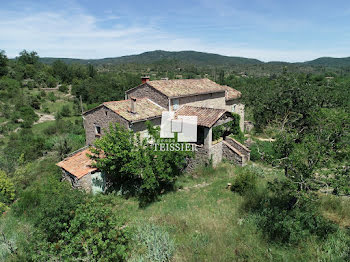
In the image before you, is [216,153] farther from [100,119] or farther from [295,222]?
[100,119]

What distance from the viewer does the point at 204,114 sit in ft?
54.4

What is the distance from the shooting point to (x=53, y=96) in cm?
5503

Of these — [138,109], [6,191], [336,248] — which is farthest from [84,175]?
[336,248]

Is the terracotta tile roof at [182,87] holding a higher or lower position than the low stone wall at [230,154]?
higher

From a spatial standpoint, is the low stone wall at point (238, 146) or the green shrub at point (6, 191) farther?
the low stone wall at point (238, 146)

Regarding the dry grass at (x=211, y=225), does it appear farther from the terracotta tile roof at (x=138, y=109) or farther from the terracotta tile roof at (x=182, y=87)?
the terracotta tile roof at (x=182, y=87)

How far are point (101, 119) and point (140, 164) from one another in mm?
6417

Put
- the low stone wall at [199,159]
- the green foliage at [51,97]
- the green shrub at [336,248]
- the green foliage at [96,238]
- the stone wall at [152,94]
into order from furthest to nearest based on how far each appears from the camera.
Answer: the green foliage at [51,97]
the stone wall at [152,94]
the low stone wall at [199,159]
the green foliage at [96,238]
the green shrub at [336,248]

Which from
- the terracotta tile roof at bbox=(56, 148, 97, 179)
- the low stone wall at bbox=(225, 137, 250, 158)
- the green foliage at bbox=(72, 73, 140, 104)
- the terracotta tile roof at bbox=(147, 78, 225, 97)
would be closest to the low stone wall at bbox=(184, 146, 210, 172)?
the low stone wall at bbox=(225, 137, 250, 158)

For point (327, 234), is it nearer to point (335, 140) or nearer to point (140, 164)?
point (335, 140)

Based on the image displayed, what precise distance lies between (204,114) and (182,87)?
5.14 meters

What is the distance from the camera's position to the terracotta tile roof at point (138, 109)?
15266 millimetres

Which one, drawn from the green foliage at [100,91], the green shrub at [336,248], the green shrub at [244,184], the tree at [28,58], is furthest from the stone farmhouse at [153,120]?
the tree at [28,58]

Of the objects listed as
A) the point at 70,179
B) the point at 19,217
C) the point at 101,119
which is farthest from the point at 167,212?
the point at 101,119
